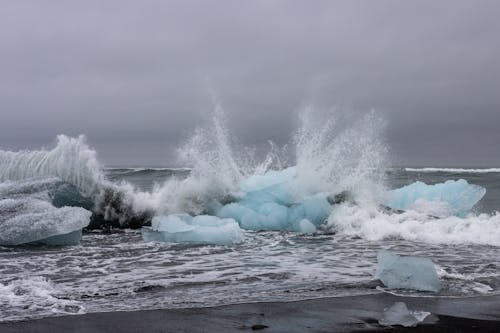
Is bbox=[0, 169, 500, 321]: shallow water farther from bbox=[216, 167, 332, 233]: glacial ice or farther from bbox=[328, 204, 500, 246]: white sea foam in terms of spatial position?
bbox=[216, 167, 332, 233]: glacial ice

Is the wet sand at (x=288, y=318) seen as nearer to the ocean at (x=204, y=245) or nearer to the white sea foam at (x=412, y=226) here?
the ocean at (x=204, y=245)

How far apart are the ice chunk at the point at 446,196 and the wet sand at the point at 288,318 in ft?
26.9

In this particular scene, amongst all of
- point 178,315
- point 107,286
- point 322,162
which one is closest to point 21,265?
point 107,286

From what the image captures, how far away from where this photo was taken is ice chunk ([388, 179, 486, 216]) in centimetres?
1271

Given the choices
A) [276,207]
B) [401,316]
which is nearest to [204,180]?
[276,207]

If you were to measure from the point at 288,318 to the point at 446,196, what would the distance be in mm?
9923

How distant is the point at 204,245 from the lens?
905 cm

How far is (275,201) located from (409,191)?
4052 mm

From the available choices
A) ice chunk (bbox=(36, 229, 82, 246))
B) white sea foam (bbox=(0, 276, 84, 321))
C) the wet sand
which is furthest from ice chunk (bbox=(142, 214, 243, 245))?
the wet sand

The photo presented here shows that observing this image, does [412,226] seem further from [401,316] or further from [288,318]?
[288,318]

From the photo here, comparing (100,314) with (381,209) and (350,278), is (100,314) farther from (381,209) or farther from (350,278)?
(381,209)

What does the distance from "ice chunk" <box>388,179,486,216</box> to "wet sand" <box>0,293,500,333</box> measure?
821 cm

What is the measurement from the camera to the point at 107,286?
5.84 m

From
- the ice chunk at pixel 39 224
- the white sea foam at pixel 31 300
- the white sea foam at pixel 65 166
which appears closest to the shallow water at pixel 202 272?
the white sea foam at pixel 31 300
